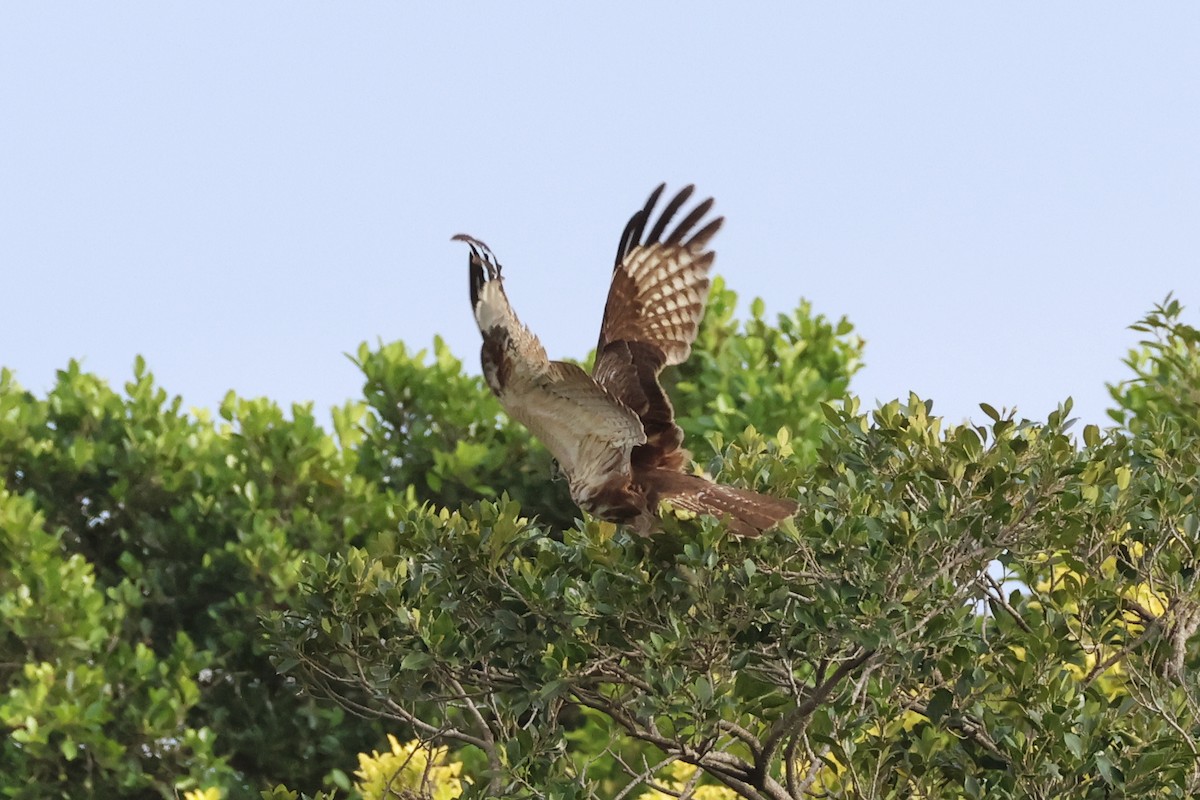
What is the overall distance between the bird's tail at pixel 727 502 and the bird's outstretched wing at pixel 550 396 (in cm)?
19

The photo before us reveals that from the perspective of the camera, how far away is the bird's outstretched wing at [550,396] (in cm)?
574

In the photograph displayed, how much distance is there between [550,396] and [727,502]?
79cm

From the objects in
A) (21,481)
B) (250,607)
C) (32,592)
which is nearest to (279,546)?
(250,607)

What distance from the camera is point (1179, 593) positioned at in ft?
22.4

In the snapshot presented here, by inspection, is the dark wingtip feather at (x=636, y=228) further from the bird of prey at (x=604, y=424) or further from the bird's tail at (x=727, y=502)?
the bird's tail at (x=727, y=502)

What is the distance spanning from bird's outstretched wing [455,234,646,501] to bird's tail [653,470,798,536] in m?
0.19

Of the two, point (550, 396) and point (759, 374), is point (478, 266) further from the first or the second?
point (759, 374)

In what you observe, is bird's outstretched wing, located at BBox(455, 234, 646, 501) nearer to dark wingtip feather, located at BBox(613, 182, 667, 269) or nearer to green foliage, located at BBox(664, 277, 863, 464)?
dark wingtip feather, located at BBox(613, 182, 667, 269)

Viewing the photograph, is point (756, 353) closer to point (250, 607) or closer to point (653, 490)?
point (250, 607)

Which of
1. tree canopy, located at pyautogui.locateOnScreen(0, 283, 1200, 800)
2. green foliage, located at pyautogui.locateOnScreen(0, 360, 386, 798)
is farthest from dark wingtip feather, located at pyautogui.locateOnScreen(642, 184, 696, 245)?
green foliage, located at pyautogui.locateOnScreen(0, 360, 386, 798)

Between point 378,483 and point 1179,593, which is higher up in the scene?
point 378,483

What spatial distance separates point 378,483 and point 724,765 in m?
9.20

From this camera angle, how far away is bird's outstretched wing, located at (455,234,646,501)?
18.8 ft

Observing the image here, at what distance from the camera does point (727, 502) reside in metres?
6.04
